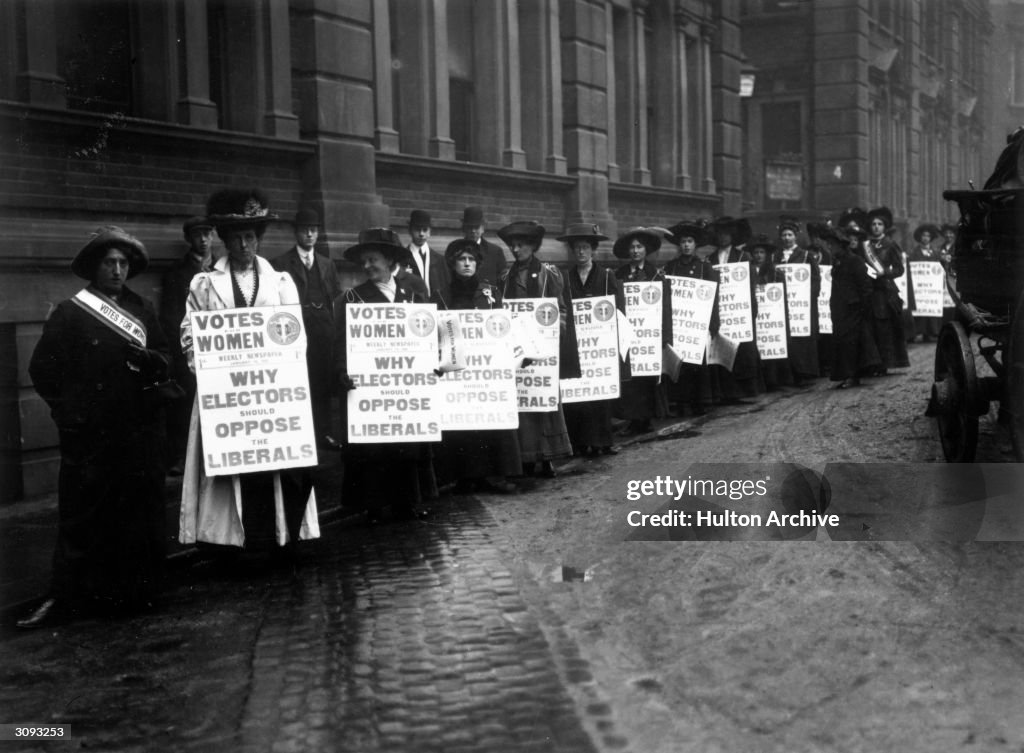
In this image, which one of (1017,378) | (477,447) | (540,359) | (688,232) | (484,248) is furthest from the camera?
(688,232)

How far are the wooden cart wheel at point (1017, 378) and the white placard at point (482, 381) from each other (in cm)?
338

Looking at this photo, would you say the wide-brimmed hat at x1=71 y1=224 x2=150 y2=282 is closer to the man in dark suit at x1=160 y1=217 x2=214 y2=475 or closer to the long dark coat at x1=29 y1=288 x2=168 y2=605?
the long dark coat at x1=29 y1=288 x2=168 y2=605

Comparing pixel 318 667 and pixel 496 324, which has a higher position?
pixel 496 324

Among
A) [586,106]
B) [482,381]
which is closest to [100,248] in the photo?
[482,381]

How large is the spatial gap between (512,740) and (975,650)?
77.6 inches

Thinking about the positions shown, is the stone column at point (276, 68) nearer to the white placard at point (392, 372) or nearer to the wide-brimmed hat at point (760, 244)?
the white placard at point (392, 372)

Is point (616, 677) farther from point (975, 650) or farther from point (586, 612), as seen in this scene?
point (975, 650)

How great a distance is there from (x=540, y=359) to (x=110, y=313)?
14.0 ft

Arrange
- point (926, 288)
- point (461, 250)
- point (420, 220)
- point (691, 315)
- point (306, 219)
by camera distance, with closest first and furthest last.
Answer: point (461, 250) → point (306, 219) → point (420, 220) → point (691, 315) → point (926, 288)

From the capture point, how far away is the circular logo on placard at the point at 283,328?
6.80 m

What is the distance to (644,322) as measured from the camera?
39.3 ft

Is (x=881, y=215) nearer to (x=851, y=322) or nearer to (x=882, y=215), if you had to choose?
→ (x=882, y=215)

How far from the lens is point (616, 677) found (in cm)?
492

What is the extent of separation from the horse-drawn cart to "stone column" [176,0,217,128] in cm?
635
